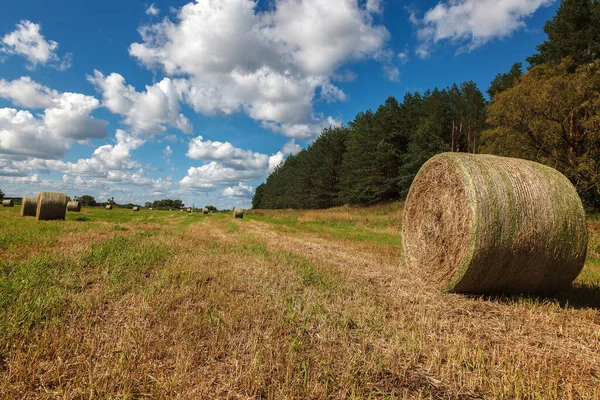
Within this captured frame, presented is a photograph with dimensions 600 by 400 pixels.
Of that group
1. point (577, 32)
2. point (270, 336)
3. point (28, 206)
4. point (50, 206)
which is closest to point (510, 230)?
point (270, 336)

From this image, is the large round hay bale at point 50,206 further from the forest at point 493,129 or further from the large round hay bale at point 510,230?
the forest at point 493,129

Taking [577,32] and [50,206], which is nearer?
[50,206]

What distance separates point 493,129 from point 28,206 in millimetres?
33808

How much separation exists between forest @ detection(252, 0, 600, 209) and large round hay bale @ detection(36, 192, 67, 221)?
28751mm

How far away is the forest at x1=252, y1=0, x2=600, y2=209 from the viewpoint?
18.8 m

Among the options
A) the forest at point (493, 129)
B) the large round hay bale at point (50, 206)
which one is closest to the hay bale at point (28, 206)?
the large round hay bale at point (50, 206)

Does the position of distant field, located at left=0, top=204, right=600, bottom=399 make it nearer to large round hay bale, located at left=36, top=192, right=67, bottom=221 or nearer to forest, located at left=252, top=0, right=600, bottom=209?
large round hay bale, located at left=36, top=192, right=67, bottom=221

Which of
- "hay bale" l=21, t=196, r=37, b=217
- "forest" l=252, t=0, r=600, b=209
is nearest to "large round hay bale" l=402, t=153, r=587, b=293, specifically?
"forest" l=252, t=0, r=600, b=209

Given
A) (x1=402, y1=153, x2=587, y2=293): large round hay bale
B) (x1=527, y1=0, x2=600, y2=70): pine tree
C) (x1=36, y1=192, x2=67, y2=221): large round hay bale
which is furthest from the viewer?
(x1=527, y1=0, x2=600, y2=70): pine tree

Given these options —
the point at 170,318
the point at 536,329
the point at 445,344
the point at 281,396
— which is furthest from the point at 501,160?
the point at 170,318

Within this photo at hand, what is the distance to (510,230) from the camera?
17.7 ft

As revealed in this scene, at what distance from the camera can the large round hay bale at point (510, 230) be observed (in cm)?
540

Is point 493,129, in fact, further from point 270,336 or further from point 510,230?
point 270,336

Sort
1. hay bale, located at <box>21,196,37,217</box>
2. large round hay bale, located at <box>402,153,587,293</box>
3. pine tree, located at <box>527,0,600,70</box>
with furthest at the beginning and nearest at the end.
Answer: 1. pine tree, located at <box>527,0,600,70</box>
2. hay bale, located at <box>21,196,37,217</box>
3. large round hay bale, located at <box>402,153,587,293</box>
